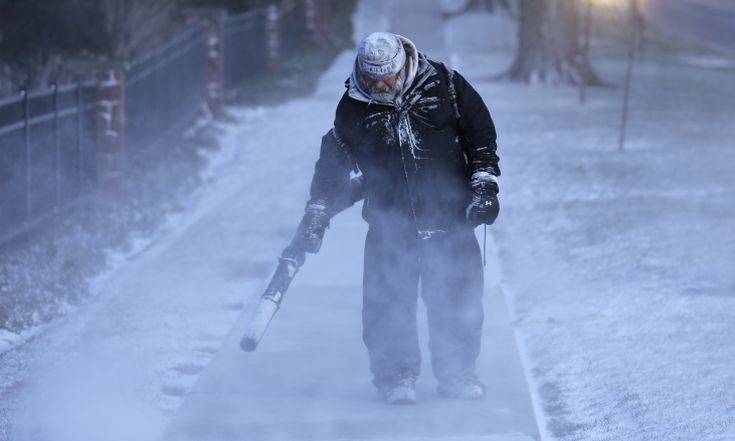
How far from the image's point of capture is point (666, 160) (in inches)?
520

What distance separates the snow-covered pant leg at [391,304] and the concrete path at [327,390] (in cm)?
19

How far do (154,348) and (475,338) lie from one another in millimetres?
1949

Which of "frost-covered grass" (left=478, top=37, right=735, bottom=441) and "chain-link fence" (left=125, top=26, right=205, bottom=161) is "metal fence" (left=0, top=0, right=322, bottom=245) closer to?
"chain-link fence" (left=125, top=26, right=205, bottom=161)

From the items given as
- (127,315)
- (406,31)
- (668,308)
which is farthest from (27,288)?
(406,31)

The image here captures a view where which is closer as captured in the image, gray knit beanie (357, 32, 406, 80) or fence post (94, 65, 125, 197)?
gray knit beanie (357, 32, 406, 80)

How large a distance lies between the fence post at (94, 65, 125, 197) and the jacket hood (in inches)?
221

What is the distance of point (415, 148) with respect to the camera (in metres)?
5.69

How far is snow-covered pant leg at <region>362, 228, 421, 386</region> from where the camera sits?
5.89 meters

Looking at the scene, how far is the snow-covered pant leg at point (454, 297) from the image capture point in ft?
19.2

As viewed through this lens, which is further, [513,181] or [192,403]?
[513,181]

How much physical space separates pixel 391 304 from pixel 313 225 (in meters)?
0.54

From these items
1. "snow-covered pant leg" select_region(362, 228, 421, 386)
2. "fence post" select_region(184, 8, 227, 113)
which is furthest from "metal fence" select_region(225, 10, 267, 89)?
"snow-covered pant leg" select_region(362, 228, 421, 386)

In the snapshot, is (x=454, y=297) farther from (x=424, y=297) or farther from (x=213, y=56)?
(x=213, y=56)

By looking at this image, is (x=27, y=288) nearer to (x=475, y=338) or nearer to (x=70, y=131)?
(x=70, y=131)
